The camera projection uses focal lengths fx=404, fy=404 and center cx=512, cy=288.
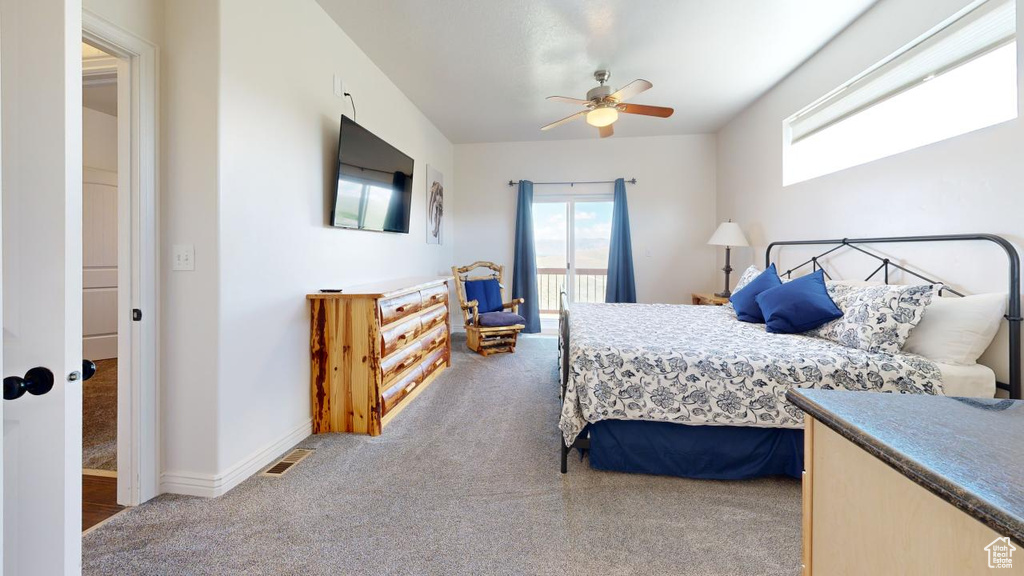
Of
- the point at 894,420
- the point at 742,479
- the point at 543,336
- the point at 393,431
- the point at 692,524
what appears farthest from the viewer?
the point at 543,336

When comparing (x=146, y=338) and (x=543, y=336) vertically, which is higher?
(x=146, y=338)

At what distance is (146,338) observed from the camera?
5.88 feet

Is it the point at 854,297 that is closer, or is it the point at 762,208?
the point at 854,297

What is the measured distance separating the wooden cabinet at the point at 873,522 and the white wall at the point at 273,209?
2.21 meters

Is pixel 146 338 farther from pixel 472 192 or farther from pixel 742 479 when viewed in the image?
pixel 472 192

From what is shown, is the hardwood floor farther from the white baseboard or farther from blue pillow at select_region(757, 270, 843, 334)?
blue pillow at select_region(757, 270, 843, 334)

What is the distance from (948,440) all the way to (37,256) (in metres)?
1.68

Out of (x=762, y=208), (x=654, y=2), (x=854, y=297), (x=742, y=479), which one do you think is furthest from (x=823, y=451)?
(x=762, y=208)

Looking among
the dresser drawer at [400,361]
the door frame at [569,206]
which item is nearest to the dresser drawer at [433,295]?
the dresser drawer at [400,361]

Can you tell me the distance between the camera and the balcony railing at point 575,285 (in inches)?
222

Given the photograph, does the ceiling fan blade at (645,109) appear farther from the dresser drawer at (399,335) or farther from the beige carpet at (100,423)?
the beige carpet at (100,423)

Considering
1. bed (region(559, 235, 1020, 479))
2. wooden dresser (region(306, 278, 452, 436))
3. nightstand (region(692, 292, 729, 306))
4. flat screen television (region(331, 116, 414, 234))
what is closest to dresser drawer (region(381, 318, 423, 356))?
wooden dresser (region(306, 278, 452, 436))

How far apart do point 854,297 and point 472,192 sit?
4.48 m

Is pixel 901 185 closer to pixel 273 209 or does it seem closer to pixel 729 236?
pixel 729 236
